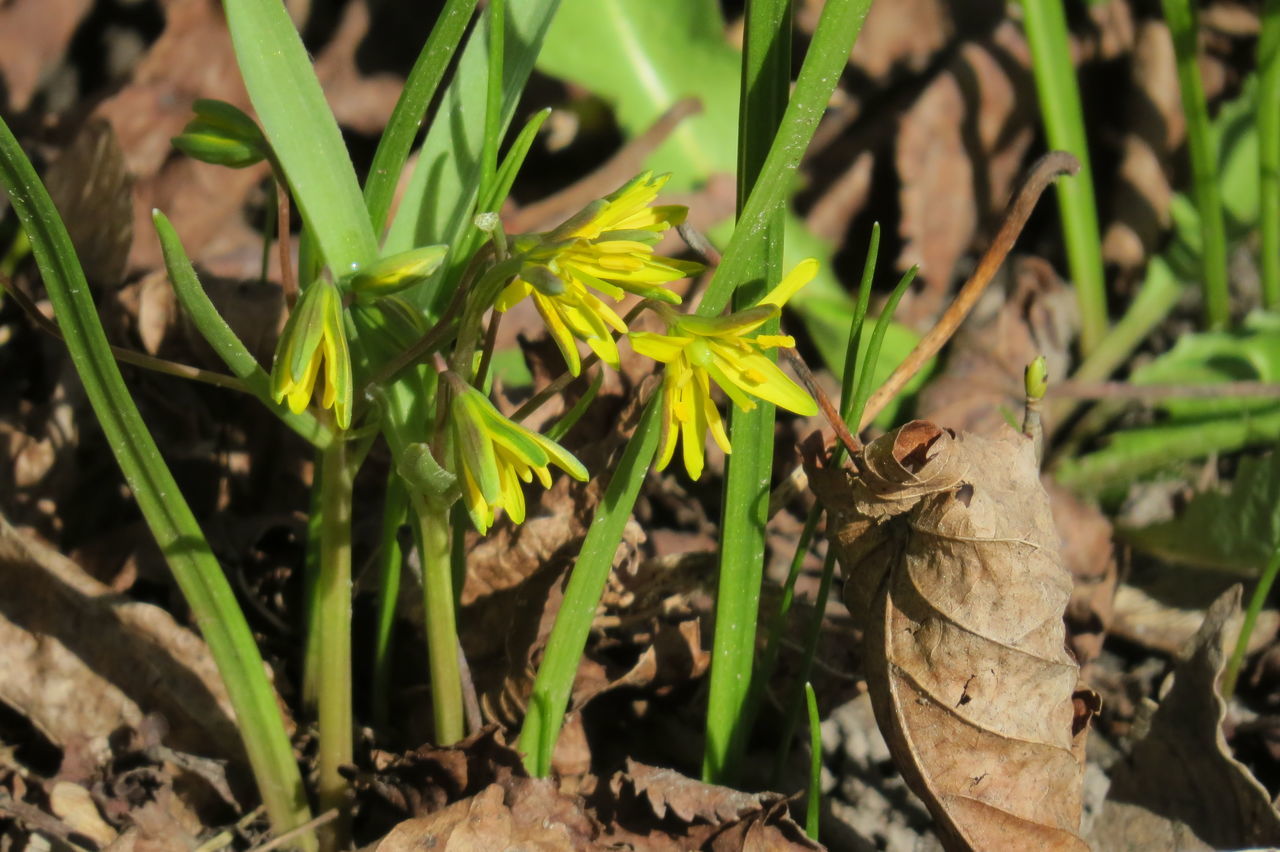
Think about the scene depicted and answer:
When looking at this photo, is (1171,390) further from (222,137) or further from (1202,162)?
(222,137)

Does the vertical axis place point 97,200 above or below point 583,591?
above

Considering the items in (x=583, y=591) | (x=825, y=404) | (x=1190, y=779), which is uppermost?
(x=825, y=404)

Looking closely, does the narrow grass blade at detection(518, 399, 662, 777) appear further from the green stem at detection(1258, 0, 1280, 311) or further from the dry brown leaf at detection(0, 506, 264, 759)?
the green stem at detection(1258, 0, 1280, 311)

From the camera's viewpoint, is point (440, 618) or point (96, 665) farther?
point (96, 665)

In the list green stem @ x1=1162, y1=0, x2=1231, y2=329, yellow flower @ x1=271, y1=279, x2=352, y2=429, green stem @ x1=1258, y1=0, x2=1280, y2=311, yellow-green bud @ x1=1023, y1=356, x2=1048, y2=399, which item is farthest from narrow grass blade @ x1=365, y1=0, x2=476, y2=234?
green stem @ x1=1258, y1=0, x2=1280, y2=311

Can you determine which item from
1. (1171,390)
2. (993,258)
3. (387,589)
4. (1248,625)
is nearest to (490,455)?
(387,589)

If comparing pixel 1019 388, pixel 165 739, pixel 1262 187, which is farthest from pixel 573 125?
pixel 165 739
